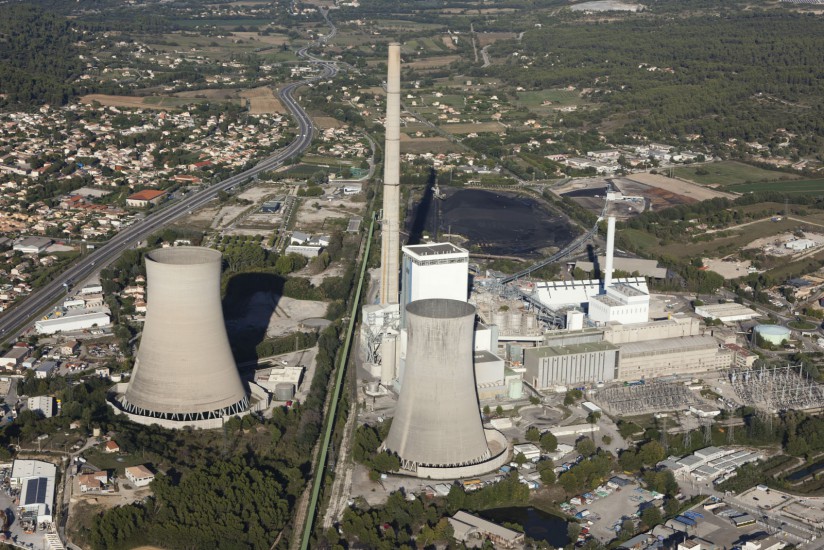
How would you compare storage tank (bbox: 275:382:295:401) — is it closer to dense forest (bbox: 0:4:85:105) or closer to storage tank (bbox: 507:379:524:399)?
storage tank (bbox: 507:379:524:399)

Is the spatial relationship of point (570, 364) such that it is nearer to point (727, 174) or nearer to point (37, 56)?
point (727, 174)

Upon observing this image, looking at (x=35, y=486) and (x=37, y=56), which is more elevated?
(x=37, y=56)

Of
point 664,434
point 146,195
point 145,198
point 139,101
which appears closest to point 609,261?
point 664,434

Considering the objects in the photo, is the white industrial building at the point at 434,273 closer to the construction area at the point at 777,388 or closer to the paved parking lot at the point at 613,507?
the construction area at the point at 777,388

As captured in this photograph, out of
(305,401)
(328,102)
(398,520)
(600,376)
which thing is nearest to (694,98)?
(328,102)

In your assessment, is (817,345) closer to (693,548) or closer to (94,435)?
(693,548)

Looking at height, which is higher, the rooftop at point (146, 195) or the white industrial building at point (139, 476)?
the rooftop at point (146, 195)

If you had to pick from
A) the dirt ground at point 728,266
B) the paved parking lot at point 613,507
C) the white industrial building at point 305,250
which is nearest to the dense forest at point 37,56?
the white industrial building at point 305,250
